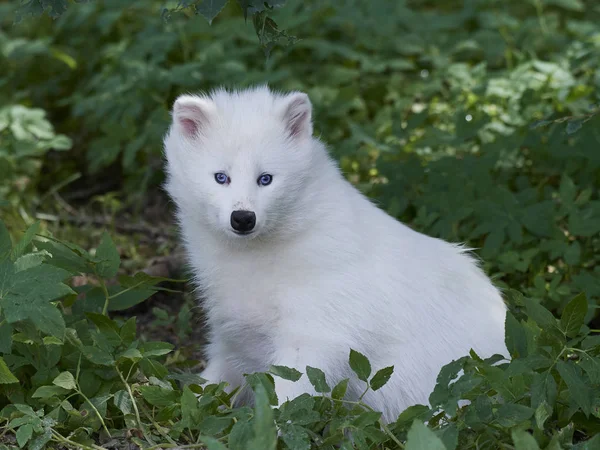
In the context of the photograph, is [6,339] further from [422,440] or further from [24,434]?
[422,440]

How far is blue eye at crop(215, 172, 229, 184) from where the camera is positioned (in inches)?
151

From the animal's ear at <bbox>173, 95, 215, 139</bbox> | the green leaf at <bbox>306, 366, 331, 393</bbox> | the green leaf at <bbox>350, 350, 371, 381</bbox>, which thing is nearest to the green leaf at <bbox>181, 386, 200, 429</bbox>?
the green leaf at <bbox>306, 366, 331, 393</bbox>

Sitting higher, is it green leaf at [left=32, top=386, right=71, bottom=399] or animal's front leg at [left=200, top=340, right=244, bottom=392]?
green leaf at [left=32, top=386, right=71, bottom=399]

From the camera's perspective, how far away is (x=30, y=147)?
6.29 metres

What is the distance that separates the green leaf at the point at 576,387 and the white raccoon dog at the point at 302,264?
23.0 inches

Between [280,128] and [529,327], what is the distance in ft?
4.45

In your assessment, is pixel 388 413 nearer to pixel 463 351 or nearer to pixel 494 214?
pixel 463 351

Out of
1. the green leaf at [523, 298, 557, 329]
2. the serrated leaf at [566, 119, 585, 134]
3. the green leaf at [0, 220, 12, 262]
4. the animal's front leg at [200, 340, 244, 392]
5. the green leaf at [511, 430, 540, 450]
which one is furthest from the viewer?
the animal's front leg at [200, 340, 244, 392]

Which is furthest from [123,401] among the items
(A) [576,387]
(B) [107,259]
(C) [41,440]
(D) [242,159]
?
(A) [576,387]

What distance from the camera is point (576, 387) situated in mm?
3326

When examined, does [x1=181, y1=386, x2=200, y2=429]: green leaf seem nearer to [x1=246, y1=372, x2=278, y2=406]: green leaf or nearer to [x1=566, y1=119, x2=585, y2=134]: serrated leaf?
[x1=246, y1=372, x2=278, y2=406]: green leaf

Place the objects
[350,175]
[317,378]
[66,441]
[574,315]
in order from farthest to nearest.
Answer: [350,175] < [66,441] < [574,315] < [317,378]

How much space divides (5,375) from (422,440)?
173 cm

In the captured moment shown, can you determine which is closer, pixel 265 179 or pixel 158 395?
pixel 158 395
